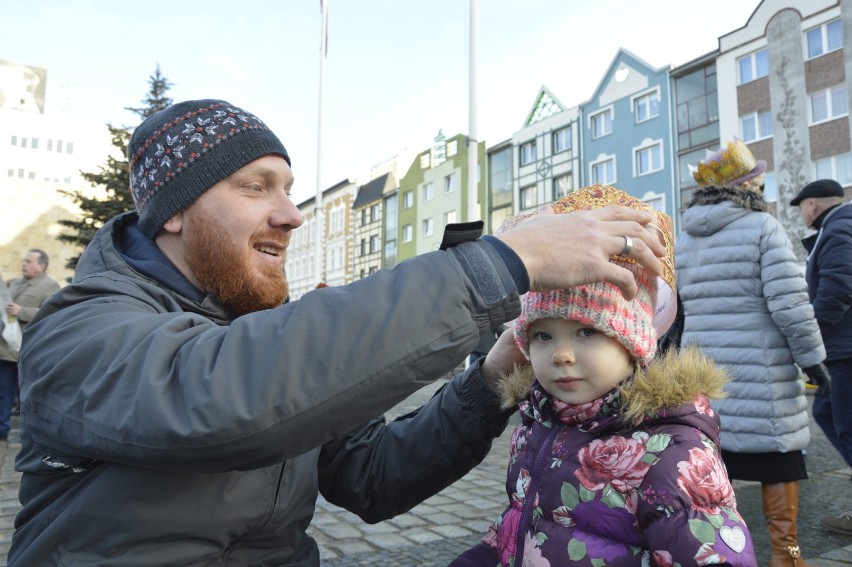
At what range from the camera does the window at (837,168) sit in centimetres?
2102

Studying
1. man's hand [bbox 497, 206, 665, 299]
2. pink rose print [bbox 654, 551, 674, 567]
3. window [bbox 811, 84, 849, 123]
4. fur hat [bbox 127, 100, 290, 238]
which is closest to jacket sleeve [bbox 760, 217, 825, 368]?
pink rose print [bbox 654, 551, 674, 567]

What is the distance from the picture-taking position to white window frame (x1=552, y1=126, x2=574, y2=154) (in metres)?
31.8

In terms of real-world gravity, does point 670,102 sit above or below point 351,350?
above

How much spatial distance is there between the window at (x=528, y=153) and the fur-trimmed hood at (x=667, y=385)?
107 feet

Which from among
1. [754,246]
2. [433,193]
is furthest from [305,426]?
[433,193]

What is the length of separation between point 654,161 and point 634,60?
5120 mm

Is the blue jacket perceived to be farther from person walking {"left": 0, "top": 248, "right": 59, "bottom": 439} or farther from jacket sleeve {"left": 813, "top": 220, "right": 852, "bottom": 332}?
person walking {"left": 0, "top": 248, "right": 59, "bottom": 439}

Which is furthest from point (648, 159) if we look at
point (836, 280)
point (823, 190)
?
point (836, 280)

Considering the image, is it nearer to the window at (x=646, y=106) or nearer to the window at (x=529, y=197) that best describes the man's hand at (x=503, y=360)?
the window at (x=646, y=106)

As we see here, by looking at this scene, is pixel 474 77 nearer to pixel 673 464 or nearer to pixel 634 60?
pixel 673 464

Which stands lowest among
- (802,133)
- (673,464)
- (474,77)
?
(673,464)

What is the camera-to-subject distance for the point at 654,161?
89.6ft

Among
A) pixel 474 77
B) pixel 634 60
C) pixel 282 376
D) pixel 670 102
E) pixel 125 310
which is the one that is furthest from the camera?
pixel 634 60

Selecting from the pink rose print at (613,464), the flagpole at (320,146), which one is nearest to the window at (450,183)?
the flagpole at (320,146)
